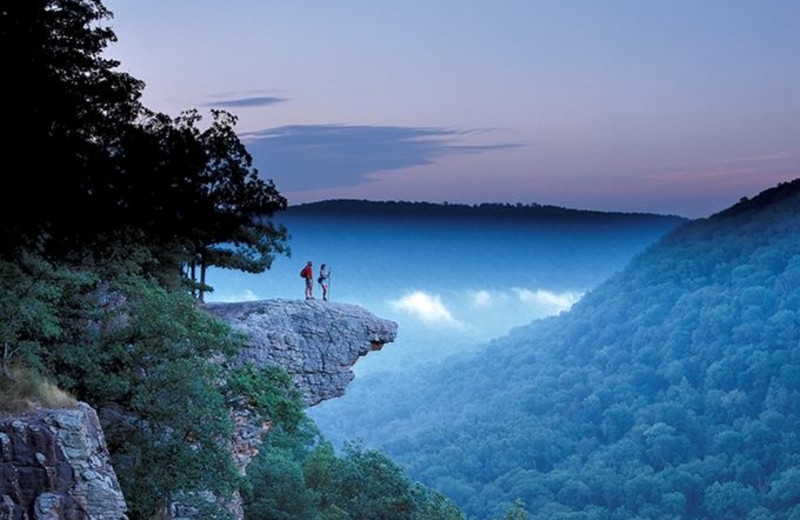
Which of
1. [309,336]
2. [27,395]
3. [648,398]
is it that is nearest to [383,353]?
[648,398]

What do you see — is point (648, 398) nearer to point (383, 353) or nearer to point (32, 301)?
point (383, 353)

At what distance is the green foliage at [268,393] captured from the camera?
25.8 metres

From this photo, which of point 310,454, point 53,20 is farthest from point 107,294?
point 310,454

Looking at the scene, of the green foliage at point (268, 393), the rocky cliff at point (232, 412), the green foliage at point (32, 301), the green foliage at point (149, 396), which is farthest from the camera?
the green foliage at point (268, 393)

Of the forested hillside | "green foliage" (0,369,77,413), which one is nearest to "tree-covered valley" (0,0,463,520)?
"green foliage" (0,369,77,413)

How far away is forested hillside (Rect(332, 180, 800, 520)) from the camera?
92938 mm

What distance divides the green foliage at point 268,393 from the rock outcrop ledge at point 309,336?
1095 millimetres

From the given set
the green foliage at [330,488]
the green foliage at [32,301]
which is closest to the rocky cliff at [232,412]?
the green foliage at [32,301]

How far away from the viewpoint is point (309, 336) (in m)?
30.6

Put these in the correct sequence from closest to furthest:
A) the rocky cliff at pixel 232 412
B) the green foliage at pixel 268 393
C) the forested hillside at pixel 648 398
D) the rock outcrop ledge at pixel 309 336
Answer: the rocky cliff at pixel 232 412 → the green foliage at pixel 268 393 → the rock outcrop ledge at pixel 309 336 → the forested hillside at pixel 648 398

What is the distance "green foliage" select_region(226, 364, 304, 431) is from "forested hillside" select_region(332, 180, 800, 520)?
59.3 metres

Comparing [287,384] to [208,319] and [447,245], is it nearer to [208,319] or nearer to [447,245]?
[208,319]

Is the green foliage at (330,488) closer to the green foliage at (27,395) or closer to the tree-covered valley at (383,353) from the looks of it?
the tree-covered valley at (383,353)

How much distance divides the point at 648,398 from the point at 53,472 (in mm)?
110256
